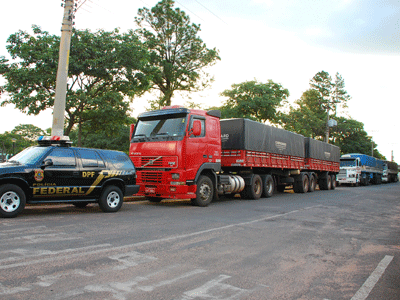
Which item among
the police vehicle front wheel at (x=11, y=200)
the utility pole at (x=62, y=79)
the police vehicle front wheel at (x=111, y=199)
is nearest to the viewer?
the police vehicle front wheel at (x=11, y=200)

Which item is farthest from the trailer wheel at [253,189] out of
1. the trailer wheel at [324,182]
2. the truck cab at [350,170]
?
the truck cab at [350,170]

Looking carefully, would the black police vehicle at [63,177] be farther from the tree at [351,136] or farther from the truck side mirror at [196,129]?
the tree at [351,136]

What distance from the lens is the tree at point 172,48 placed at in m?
38.2

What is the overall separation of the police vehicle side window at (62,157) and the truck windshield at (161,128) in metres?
3.33

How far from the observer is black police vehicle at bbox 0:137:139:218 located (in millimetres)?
8359

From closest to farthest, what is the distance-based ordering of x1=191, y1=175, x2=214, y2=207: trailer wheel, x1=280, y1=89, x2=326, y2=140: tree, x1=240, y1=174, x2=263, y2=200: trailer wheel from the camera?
x1=191, y1=175, x2=214, y2=207: trailer wheel, x1=240, y1=174, x2=263, y2=200: trailer wheel, x1=280, y1=89, x2=326, y2=140: tree

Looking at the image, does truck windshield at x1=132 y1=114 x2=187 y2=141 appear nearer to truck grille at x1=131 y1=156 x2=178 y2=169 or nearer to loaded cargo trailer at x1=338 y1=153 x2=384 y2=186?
truck grille at x1=131 y1=156 x2=178 y2=169

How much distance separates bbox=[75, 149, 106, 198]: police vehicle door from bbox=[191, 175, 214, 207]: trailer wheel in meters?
3.67

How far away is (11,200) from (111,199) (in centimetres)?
264

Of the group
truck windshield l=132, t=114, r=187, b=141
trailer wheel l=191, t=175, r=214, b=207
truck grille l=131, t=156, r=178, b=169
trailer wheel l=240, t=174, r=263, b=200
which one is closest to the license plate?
truck grille l=131, t=156, r=178, b=169

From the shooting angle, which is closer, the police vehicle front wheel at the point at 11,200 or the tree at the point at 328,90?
the police vehicle front wheel at the point at 11,200

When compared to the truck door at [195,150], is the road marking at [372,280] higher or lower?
lower

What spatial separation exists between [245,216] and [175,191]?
8.46ft

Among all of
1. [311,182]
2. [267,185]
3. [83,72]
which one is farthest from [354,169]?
[83,72]
